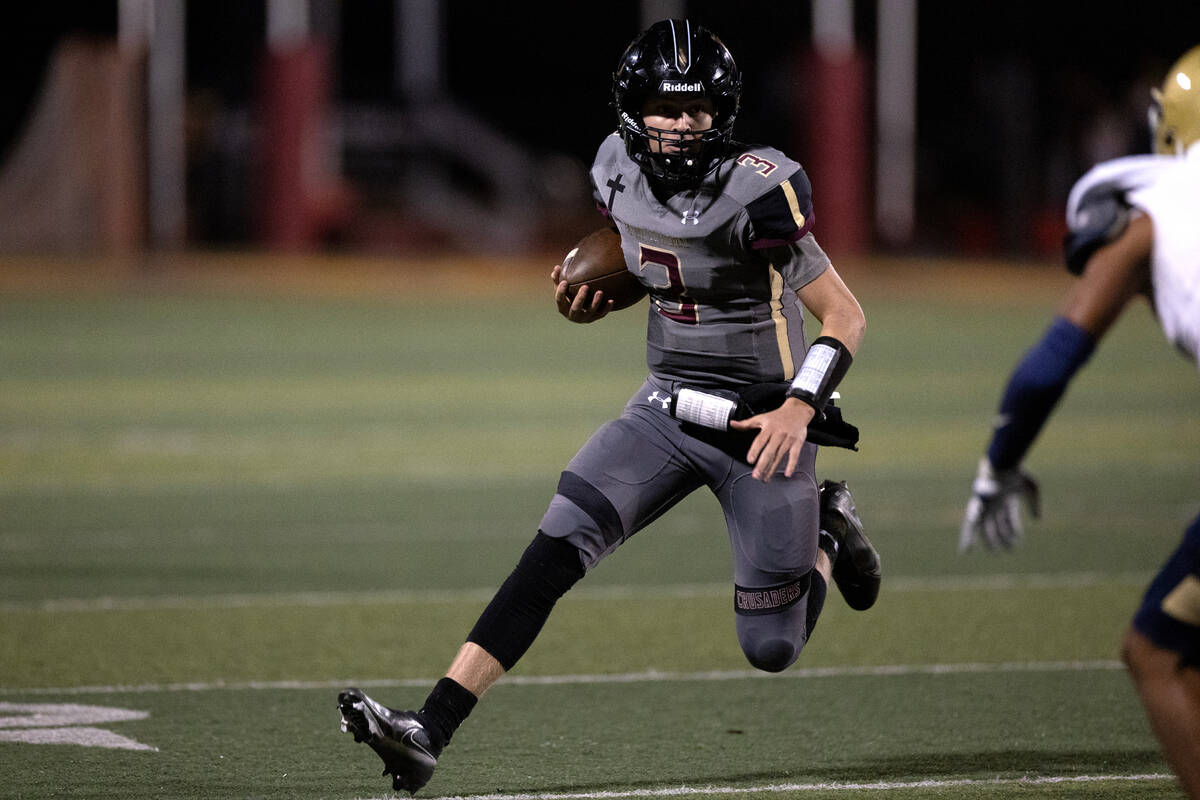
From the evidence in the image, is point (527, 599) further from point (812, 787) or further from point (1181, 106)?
point (1181, 106)

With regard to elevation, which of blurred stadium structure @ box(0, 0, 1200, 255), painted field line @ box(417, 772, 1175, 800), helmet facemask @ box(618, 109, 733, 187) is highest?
helmet facemask @ box(618, 109, 733, 187)

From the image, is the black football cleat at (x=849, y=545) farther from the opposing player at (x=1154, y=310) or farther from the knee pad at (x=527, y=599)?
the opposing player at (x=1154, y=310)

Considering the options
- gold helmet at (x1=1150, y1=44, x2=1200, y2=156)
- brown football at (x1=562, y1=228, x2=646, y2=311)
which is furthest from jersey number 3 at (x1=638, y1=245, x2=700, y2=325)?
gold helmet at (x1=1150, y1=44, x2=1200, y2=156)

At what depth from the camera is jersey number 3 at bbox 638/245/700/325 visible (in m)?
4.08

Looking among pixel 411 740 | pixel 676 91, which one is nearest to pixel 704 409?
pixel 676 91

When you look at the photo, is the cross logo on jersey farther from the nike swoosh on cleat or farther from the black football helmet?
the nike swoosh on cleat

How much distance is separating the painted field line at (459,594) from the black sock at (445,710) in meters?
2.68

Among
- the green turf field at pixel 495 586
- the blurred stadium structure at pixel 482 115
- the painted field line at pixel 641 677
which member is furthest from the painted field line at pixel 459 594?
the blurred stadium structure at pixel 482 115

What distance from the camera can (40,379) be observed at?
13.9 m

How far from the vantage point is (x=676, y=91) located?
13.3 feet

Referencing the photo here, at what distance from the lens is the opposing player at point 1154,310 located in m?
3.03

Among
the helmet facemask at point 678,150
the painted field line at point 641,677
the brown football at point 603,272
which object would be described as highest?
the helmet facemask at point 678,150

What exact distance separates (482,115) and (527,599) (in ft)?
96.3

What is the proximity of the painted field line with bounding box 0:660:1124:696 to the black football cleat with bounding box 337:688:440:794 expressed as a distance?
1474 mm
